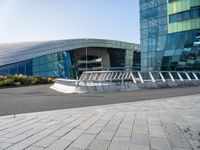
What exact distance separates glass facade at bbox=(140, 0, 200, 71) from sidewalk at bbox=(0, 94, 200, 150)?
96.2 ft

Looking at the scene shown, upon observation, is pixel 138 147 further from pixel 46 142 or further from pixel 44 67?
pixel 44 67

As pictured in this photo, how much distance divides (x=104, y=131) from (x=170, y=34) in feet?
116

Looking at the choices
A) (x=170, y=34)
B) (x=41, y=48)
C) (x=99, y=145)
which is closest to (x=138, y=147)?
(x=99, y=145)

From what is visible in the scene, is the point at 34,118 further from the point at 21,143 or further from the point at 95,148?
the point at 95,148

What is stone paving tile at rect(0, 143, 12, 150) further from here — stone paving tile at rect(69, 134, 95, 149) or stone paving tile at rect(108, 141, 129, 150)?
stone paving tile at rect(108, 141, 129, 150)

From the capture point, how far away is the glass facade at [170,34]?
114 ft

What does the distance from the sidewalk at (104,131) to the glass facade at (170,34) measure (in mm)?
29312

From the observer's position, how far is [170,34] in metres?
38.2

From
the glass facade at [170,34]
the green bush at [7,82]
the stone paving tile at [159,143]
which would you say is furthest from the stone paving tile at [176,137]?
the glass facade at [170,34]

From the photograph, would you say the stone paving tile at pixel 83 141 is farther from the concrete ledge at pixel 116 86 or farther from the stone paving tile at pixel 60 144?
the concrete ledge at pixel 116 86

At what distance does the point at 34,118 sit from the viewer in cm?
744

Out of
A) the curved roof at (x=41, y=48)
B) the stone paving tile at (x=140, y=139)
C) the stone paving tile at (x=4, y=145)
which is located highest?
the curved roof at (x=41, y=48)

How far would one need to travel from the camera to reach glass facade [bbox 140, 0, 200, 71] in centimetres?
3484

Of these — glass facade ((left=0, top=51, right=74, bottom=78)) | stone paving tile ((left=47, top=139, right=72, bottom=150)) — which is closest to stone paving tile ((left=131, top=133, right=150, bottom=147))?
stone paving tile ((left=47, top=139, right=72, bottom=150))
